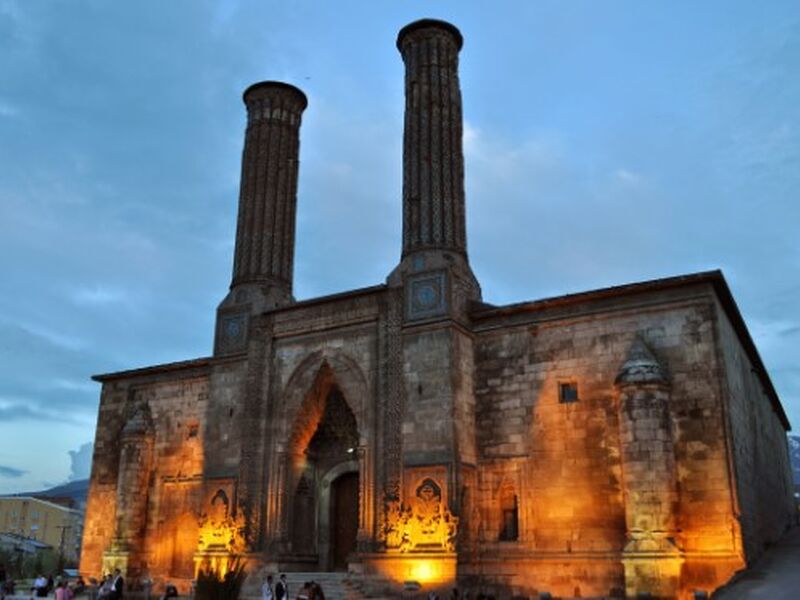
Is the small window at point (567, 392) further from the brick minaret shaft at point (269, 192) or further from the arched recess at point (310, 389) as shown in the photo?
the brick minaret shaft at point (269, 192)

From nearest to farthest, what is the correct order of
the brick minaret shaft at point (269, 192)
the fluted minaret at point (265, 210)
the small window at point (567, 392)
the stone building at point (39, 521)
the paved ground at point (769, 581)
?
the paved ground at point (769, 581) < the small window at point (567, 392) < the fluted minaret at point (265, 210) < the brick minaret shaft at point (269, 192) < the stone building at point (39, 521)

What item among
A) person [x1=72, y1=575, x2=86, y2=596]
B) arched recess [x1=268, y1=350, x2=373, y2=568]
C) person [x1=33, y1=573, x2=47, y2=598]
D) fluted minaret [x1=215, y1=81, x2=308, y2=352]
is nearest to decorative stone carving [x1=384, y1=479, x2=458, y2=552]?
arched recess [x1=268, y1=350, x2=373, y2=568]

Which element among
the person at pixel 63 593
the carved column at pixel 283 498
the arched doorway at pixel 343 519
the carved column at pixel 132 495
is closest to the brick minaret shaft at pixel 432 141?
the carved column at pixel 283 498

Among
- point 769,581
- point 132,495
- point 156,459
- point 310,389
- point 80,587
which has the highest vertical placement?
point 310,389

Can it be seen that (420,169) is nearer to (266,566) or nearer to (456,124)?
(456,124)

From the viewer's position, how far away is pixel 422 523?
1437 centimetres

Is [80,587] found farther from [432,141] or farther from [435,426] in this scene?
[432,141]

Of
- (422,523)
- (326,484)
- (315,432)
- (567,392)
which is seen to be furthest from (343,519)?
(567,392)

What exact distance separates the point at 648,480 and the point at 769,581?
2.25 meters

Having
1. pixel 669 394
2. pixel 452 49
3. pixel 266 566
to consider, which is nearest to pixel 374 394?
pixel 266 566

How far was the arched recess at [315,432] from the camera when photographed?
1655 cm

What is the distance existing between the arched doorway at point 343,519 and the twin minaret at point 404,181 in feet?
13.9

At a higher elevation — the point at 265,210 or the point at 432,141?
the point at 432,141

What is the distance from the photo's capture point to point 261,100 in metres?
20.6
